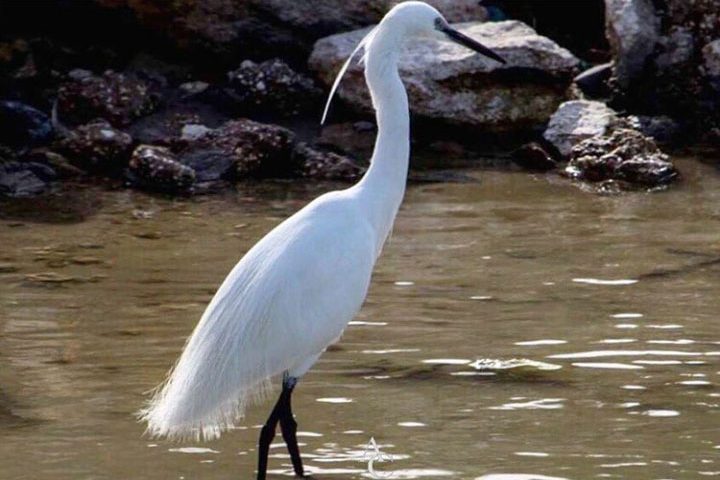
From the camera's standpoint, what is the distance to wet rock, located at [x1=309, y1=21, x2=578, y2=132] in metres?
11.1

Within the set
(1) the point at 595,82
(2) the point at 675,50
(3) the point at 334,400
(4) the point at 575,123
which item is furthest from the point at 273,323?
(1) the point at 595,82

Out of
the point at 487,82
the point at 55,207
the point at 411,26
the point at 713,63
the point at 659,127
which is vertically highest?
the point at 411,26

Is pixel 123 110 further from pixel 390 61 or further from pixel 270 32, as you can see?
pixel 390 61

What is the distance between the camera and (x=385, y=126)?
224 inches

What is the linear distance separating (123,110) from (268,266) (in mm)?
6080

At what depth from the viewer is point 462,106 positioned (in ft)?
36.6

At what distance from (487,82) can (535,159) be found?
870 mm

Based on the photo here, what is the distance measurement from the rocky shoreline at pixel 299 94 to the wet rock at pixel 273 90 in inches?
Answer: 0.4

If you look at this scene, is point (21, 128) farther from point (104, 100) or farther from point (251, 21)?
point (251, 21)

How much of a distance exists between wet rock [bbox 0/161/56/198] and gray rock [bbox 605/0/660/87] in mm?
4206

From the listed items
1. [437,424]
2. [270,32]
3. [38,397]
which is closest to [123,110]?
[270,32]

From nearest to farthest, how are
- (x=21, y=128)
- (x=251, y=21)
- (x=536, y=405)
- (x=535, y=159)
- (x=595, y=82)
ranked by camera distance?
(x=536, y=405) < (x=535, y=159) < (x=21, y=128) < (x=595, y=82) < (x=251, y=21)

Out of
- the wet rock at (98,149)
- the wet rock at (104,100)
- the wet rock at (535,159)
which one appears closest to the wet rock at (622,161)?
the wet rock at (535,159)

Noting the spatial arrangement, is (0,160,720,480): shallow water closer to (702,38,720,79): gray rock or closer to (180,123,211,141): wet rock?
(180,123,211,141): wet rock
